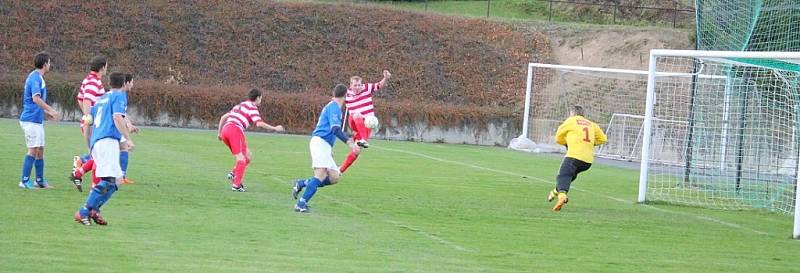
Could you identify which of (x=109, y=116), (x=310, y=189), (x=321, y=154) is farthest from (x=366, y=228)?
(x=109, y=116)

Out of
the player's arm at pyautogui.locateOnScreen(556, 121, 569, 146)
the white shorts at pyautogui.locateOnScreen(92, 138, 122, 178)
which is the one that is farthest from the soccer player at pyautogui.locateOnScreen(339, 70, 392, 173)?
the white shorts at pyautogui.locateOnScreen(92, 138, 122, 178)

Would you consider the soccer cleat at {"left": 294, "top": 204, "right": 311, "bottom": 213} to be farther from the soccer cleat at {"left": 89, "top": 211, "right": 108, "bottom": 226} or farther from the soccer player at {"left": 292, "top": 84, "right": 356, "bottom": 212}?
the soccer cleat at {"left": 89, "top": 211, "right": 108, "bottom": 226}

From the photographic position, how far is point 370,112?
22484 mm

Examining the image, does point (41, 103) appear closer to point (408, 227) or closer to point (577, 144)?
point (408, 227)

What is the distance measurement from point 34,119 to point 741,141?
11707 mm

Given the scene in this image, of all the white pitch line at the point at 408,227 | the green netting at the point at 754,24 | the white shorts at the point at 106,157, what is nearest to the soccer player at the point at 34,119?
the white shorts at the point at 106,157

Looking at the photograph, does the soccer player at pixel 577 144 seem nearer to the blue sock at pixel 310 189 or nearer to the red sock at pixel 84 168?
the blue sock at pixel 310 189

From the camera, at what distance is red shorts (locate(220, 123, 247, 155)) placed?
1686cm

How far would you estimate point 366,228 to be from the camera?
42.7ft

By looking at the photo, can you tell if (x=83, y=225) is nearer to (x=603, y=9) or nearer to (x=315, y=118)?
(x=315, y=118)

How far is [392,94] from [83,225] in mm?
30975

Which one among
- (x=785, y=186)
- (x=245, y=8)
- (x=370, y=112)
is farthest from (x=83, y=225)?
(x=245, y=8)

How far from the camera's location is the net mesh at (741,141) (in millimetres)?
19906

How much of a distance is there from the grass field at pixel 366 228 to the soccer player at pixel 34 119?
0.45 metres
